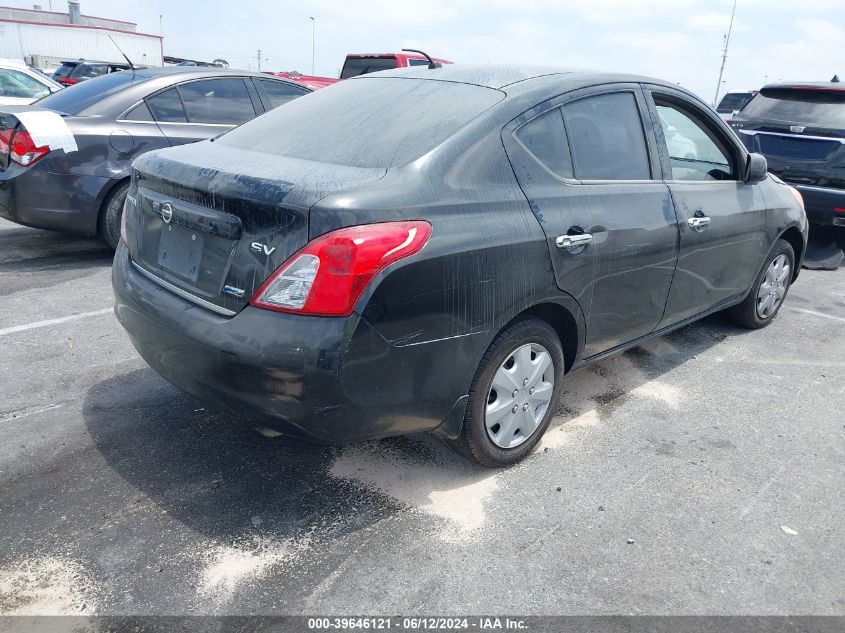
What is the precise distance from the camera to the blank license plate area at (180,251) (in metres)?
2.60

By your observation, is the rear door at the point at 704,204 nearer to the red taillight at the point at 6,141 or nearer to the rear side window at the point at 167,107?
the rear side window at the point at 167,107

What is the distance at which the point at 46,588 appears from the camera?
2.27 m

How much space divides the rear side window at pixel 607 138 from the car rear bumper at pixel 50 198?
410 cm

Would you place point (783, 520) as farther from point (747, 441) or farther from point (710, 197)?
point (710, 197)

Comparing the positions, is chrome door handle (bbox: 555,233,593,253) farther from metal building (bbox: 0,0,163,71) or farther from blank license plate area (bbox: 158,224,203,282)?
metal building (bbox: 0,0,163,71)

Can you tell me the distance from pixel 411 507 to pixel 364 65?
11.2 meters

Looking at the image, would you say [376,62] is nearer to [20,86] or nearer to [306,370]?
[20,86]

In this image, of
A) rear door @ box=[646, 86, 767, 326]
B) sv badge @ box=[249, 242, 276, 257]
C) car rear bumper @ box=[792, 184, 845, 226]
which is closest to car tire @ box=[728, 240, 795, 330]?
rear door @ box=[646, 86, 767, 326]

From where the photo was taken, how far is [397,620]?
2215 mm

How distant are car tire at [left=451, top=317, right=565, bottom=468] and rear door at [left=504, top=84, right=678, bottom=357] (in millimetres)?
266

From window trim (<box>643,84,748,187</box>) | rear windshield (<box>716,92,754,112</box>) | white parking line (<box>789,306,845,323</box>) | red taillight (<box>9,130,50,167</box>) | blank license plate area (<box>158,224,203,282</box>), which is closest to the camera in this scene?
blank license plate area (<box>158,224,203,282</box>)

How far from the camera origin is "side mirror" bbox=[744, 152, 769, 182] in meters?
4.18

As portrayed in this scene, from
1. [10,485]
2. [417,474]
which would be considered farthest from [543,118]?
[10,485]

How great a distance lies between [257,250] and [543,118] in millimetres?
1382
